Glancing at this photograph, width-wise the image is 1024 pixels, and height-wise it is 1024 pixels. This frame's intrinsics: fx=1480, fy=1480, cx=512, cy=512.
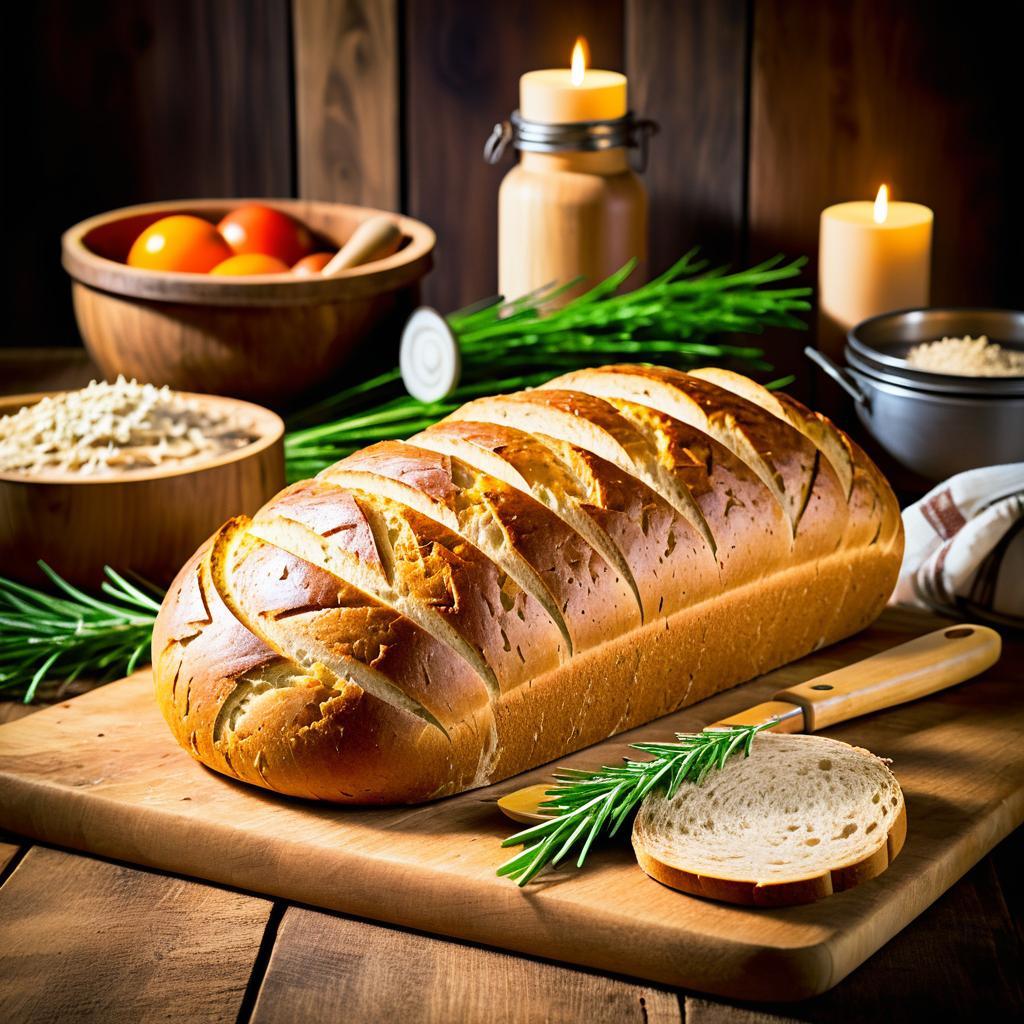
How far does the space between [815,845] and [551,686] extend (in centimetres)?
33

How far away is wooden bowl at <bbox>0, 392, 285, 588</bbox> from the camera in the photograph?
1.84 metres

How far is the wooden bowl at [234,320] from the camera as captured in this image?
2.28 metres

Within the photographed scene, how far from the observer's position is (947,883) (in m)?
1.38

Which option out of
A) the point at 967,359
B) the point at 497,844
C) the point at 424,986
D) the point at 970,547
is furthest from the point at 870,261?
the point at 424,986

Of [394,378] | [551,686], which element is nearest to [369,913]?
[551,686]

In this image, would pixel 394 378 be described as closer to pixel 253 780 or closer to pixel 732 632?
pixel 732 632

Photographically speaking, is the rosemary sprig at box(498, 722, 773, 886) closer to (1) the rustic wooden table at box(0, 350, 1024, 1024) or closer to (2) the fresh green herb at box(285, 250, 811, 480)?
(1) the rustic wooden table at box(0, 350, 1024, 1024)

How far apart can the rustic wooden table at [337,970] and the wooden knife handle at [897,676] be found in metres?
0.26

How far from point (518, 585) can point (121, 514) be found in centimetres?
60

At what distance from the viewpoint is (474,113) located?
2867mm

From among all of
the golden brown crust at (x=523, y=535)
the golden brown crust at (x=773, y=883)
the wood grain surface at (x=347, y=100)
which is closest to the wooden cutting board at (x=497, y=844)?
the golden brown crust at (x=773, y=883)

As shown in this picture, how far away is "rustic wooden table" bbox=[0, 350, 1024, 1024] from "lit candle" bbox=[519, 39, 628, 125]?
1531 mm

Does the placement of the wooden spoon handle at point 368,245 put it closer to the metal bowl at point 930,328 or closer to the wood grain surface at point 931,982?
the metal bowl at point 930,328

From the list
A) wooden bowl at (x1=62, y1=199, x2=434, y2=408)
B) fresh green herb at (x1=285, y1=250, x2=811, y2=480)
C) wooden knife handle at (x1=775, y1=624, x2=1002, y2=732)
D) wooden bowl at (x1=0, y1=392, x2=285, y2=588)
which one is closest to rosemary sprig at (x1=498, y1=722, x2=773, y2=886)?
wooden knife handle at (x1=775, y1=624, x2=1002, y2=732)
